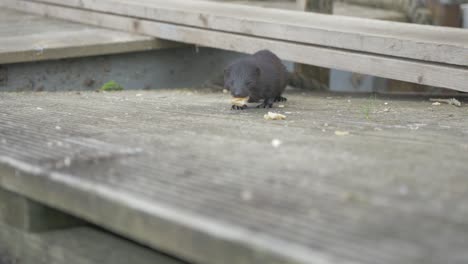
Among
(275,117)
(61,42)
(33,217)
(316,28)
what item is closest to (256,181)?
(33,217)

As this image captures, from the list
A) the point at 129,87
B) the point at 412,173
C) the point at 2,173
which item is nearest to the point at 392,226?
the point at 412,173

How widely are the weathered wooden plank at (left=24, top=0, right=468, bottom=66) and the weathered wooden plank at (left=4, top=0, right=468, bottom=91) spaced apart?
50 millimetres

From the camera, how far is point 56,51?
7.50 meters

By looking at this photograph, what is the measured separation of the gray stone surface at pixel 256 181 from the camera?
2.23 meters

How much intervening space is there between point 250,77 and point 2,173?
7.92 ft

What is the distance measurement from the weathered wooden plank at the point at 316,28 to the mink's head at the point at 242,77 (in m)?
0.97

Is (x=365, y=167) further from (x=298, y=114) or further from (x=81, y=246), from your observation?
(x=298, y=114)

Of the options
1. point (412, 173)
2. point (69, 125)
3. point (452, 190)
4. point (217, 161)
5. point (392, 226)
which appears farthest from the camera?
point (69, 125)

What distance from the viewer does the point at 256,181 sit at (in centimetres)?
279

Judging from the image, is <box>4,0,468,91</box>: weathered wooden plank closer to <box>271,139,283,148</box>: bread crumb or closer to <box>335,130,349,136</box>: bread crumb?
<box>335,130,349,136</box>: bread crumb

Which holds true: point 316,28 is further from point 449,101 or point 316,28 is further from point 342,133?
point 342,133

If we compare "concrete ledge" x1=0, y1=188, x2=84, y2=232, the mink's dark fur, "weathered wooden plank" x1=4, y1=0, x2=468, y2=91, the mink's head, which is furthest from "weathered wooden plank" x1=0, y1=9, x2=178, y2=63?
"concrete ledge" x1=0, y1=188, x2=84, y2=232

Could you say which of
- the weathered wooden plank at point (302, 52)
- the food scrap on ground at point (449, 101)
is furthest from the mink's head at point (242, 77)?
the food scrap on ground at point (449, 101)

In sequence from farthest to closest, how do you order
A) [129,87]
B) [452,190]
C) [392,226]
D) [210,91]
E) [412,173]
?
[129,87]
[210,91]
[412,173]
[452,190]
[392,226]
